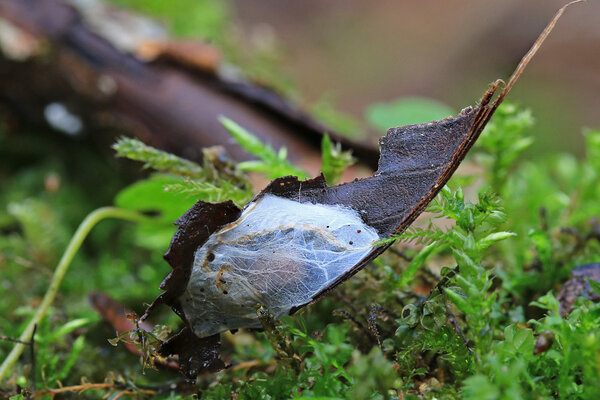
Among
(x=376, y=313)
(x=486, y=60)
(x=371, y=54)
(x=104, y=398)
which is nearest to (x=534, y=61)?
(x=486, y=60)

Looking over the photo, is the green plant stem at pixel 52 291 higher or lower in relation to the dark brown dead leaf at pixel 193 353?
lower

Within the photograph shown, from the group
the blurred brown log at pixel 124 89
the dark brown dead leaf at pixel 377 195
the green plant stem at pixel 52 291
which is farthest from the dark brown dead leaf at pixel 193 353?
the blurred brown log at pixel 124 89

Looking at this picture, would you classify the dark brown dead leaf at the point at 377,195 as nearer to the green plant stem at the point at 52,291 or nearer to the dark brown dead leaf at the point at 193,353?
the dark brown dead leaf at the point at 193,353

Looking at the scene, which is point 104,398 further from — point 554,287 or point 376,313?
point 554,287

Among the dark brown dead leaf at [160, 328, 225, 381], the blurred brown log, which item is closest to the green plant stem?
the dark brown dead leaf at [160, 328, 225, 381]

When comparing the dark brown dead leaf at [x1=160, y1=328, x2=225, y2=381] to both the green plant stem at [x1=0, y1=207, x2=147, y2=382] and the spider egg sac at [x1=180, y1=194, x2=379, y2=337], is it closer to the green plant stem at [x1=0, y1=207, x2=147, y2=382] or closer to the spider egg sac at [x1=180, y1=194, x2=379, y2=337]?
the spider egg sac at [x1=180, y1=194, x2=379, y2=337]
